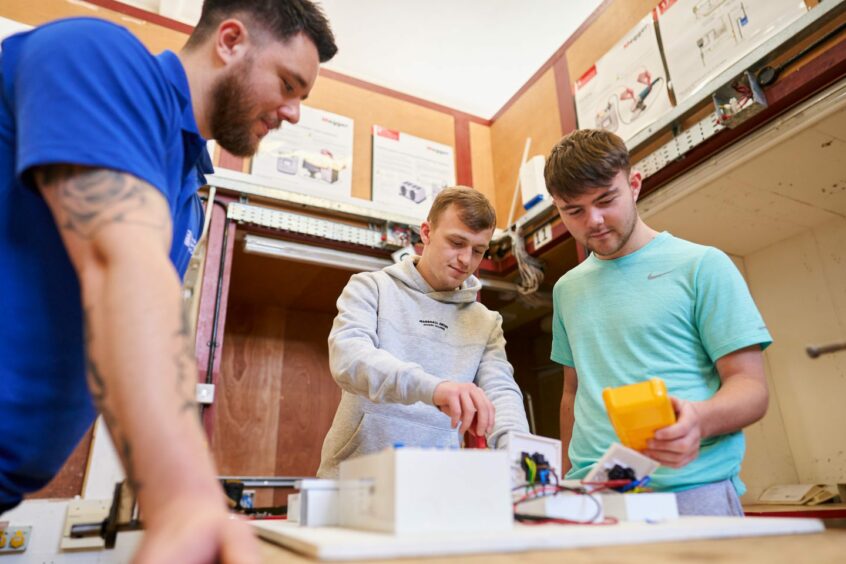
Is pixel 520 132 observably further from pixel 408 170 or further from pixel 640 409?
pixel 640 409

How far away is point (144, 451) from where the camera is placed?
379 mm

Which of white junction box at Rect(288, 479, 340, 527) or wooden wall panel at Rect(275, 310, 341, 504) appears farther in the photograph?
wooden wall panel at Rect(275, 310, 341, 504)

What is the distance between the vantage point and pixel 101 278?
44 centimetres

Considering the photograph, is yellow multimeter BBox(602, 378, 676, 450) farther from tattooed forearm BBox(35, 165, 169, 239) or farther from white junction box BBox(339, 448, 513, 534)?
tattooed forearm BBox(35, 165, 169, 239)

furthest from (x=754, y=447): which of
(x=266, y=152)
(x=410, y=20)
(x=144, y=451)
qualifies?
(x=410, y=20)

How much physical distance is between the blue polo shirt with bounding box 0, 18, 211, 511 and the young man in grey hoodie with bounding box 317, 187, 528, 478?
1.76 ft

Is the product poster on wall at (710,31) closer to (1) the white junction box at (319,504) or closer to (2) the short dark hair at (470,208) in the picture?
(2) the short dark hair at (470,208)

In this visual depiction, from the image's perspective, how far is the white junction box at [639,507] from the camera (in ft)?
2.35

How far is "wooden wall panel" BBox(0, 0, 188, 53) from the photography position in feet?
6.43

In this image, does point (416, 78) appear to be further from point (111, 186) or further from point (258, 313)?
point (111, 186)

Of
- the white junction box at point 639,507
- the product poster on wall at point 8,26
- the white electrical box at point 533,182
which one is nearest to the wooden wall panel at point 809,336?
the white electrical box at point 533,182

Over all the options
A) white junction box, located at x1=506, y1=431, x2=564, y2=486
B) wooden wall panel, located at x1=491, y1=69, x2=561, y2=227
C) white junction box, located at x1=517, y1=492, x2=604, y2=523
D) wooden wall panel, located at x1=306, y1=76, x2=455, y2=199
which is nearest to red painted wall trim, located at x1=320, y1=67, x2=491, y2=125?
wooden wall panel, located at x1=306, y1=76, x2=455, y2=199

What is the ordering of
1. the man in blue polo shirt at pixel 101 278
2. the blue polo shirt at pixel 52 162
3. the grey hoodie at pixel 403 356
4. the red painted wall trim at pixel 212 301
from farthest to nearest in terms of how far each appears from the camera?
the red painted wall trim at pixel 212 301 < the grey hoodie at pixel 403 356 < the blue polo shirt at pixel 52 162 < the man in blue polo shirt at pixel 101 278

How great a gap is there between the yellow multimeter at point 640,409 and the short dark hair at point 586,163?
21.8 inches
